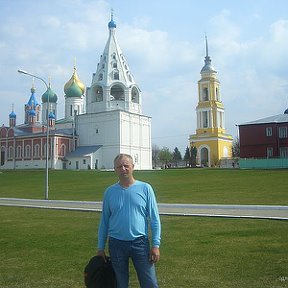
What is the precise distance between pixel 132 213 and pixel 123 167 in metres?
0.52

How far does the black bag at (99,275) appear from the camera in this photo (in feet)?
14.5

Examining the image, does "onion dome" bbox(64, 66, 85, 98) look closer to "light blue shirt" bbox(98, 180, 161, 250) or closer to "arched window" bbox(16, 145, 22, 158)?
"arched window" bbox(16, 145, 22, 158)

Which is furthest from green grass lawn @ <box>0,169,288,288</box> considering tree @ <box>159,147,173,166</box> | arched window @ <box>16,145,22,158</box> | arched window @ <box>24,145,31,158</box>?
tree @ <box>159,147,173,166</box>

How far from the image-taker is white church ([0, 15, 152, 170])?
7048 cm

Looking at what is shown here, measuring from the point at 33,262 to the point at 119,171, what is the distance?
12.8 ft

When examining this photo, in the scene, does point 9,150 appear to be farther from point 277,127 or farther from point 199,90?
point 277,127

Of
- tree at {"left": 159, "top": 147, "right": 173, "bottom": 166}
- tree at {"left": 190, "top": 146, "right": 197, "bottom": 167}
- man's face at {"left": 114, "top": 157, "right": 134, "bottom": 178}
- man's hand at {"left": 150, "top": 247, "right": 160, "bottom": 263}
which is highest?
tree at {"left": 159, "top": 147, "right": 173, "bottom": 166}

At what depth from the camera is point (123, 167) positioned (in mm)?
4648

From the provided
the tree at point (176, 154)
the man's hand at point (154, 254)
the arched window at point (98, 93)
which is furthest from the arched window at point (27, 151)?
the man's hand at point (154, 254)

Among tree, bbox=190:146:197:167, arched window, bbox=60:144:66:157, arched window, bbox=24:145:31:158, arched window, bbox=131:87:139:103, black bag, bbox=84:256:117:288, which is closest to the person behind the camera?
black bag, bbox=84:256:117:288

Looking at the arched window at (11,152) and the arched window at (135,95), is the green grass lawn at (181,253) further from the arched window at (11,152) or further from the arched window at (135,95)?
the arched window at (11,152)

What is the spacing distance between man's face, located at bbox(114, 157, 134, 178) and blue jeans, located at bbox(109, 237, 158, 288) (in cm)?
72

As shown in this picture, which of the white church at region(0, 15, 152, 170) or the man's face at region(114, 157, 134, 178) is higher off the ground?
the white church at region(0, 15, 152, 170)

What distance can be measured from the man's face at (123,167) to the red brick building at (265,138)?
49337 mm
